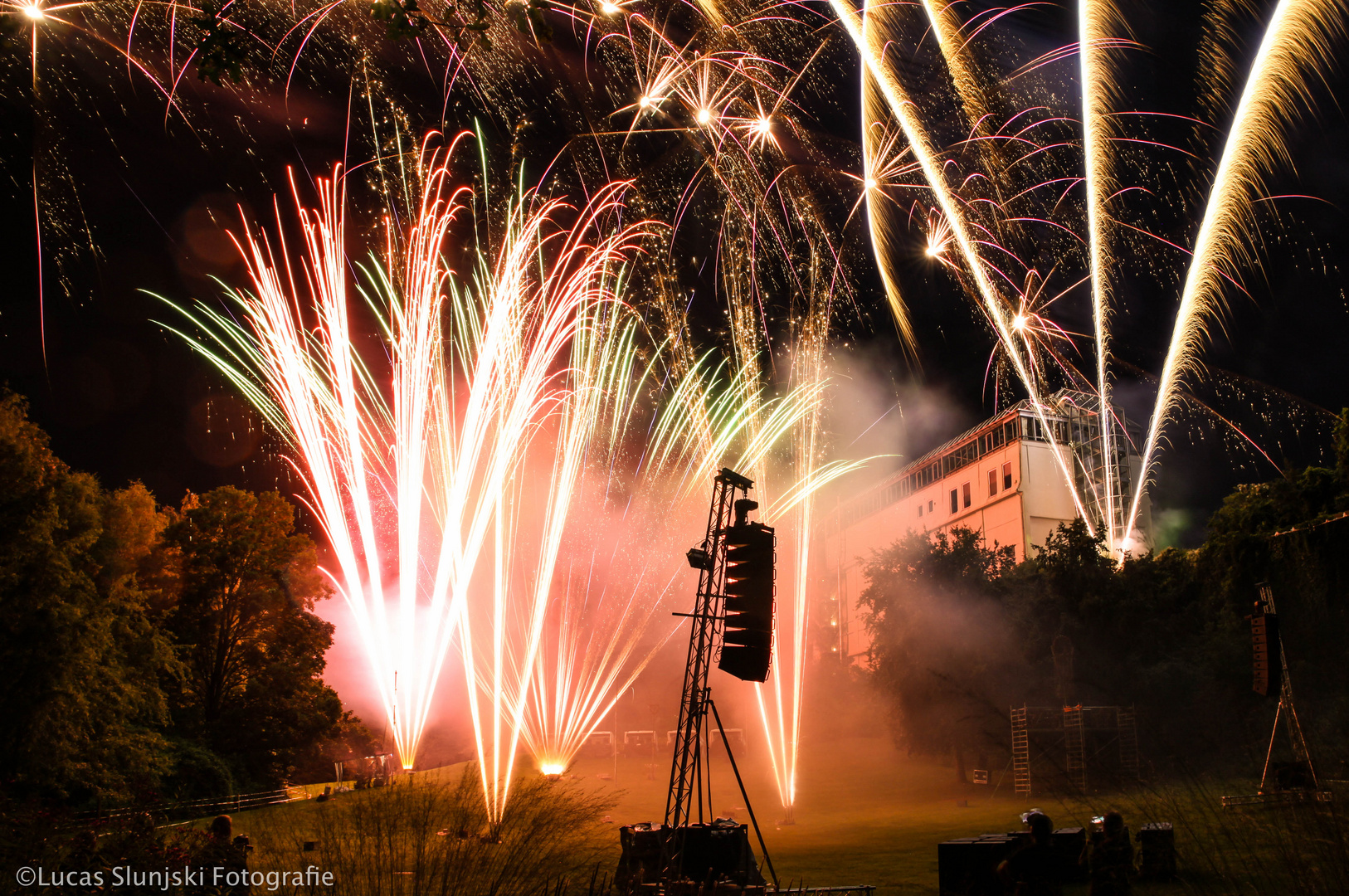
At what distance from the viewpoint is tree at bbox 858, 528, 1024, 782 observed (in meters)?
31.0

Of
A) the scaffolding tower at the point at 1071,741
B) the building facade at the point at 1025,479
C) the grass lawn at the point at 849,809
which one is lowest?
the grass lawn at the point at 849,809

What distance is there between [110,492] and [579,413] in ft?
61.1

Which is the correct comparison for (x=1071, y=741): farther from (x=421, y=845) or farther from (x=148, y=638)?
(x=148, y=638)

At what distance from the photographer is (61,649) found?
20.2 meters

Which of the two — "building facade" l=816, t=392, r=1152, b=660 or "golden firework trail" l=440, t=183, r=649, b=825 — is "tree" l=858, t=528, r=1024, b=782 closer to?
"building facade" l=816, t=392, r=1152, b=660

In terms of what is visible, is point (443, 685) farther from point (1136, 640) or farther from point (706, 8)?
point (706, 8)

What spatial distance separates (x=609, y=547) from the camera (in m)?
46.7

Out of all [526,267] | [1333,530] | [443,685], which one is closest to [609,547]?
[443,685]

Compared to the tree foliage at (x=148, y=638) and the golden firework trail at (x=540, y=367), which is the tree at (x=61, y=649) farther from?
the golden firework trail at (x=540, y=367)

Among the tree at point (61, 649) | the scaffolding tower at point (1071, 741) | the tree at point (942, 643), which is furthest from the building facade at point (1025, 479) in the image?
the tree at point (61, 649)

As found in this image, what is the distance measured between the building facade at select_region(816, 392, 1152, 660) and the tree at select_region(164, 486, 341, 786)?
2602cm

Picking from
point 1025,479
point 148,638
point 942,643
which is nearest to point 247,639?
point 148,638

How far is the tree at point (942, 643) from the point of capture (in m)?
31.0

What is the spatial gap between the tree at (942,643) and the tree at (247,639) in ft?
72.1
